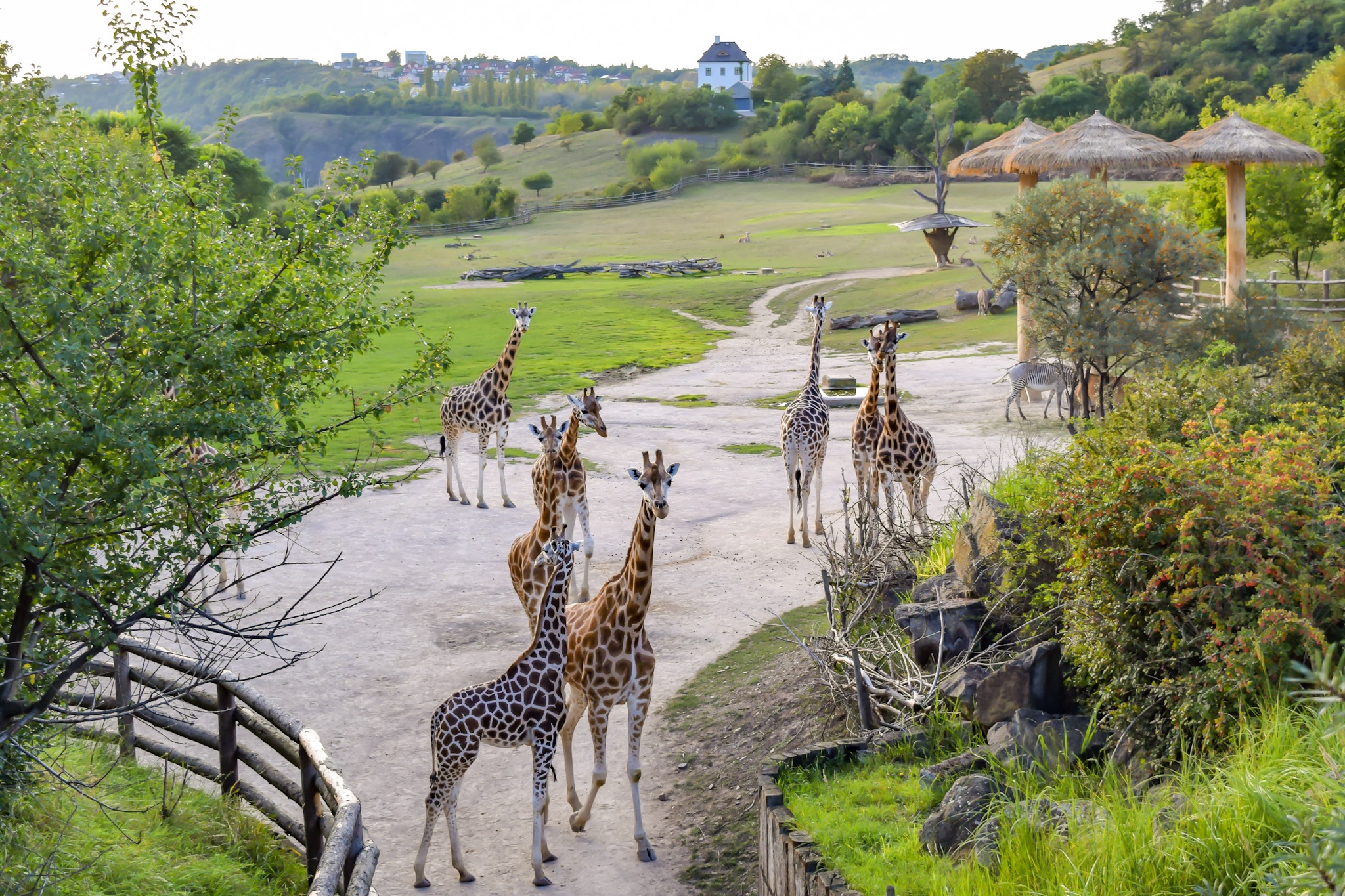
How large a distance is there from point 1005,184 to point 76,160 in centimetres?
7007

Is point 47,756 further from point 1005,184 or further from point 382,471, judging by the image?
point 1005,184

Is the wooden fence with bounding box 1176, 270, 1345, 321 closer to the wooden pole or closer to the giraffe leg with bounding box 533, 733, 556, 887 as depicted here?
the wooden pole

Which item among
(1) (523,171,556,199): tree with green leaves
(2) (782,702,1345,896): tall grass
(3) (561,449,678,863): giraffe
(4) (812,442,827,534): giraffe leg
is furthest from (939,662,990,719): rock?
(1) (523,171,556,199): tree with green leaves

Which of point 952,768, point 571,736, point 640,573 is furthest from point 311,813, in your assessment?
point 952,768

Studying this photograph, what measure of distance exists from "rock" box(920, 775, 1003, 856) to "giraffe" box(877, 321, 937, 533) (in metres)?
6.23

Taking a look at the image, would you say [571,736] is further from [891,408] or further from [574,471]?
[891,408]

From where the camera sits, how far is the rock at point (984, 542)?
8.57 metres

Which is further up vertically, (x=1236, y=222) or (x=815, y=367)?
(x=1236, y=222)

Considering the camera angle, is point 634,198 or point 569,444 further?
point 634,198

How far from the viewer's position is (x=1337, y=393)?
11328 millimetres

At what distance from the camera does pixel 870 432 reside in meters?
Answer: 13.3

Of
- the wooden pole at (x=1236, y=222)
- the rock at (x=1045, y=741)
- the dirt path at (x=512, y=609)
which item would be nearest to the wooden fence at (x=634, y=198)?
the dirt path at (x=512, y=609)

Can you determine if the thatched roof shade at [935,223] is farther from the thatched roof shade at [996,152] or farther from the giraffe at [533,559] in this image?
the giraffe at [533,559]

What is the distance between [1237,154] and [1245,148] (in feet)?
0.57
